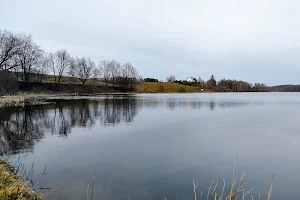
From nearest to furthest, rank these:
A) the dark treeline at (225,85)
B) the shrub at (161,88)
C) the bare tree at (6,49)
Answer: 1. the bare tree at (6,49)
2. the shrub at (161,88)
3. the dark treeline at (225,85)

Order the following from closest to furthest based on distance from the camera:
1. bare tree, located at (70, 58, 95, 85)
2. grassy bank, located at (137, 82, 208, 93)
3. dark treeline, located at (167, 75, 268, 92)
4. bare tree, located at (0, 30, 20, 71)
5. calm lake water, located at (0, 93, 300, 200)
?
calm lake water, located at (0, 93, 300, 200) < bare tree, located at (0, 30, 20, 71) < bare tree, located at (70, 58, 95, 85) < grassy bank, located at (137, 82, 208, 93) < dark treeline, located at (167, 75, 268, 92)

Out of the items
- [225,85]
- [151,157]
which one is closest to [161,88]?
[225,85]

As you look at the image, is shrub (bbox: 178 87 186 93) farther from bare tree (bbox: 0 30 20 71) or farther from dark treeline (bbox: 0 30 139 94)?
bare tree (bbox: 0 30 20 71)

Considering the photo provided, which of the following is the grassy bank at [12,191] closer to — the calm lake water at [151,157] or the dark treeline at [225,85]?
the calm lake water at [151,157]

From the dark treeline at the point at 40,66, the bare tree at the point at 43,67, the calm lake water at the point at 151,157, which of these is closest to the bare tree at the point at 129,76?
the dark treeline at the point at 40,66

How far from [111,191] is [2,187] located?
7.77 feet

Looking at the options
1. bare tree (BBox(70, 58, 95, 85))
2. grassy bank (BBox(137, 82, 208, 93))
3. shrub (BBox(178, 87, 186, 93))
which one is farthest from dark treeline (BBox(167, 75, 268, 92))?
bare tree (BBox(70, 58, 95, 85))

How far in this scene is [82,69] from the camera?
84125mm

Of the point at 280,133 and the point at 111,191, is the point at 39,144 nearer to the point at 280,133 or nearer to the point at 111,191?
the point at 111,191

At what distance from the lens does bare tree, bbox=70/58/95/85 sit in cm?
8116

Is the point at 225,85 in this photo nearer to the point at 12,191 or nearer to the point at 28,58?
the point at 28,58

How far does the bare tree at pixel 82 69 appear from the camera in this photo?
81.2m

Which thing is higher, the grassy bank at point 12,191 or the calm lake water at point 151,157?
the grassy bank at point 12,191

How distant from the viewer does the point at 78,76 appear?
8325 cm
